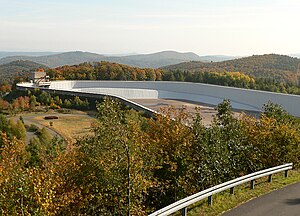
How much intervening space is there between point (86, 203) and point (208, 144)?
4.73 meters

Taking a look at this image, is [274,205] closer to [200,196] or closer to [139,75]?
[200,196]

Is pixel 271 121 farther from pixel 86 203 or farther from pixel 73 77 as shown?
pixel 73 77

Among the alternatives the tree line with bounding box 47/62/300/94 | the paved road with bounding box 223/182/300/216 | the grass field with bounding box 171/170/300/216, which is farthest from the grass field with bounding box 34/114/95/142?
the paved road with bounding box 223/182/300/216

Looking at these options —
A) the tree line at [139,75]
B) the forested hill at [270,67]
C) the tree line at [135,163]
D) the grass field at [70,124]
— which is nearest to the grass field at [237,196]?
the tree line at [135,163]

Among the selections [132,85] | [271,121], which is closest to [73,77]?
[132,85]

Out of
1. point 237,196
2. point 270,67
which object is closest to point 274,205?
point 237,196

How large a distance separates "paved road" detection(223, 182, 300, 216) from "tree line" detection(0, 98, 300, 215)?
209 centimetres

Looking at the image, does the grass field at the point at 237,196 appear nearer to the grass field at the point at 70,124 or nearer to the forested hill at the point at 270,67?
the grass field at the point at 70,124

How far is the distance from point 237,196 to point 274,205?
1.02 m

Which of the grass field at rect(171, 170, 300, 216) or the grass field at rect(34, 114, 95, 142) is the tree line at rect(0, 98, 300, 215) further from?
the grass field at rect(34, 114, 95, 142)

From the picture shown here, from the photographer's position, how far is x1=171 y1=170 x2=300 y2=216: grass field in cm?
911

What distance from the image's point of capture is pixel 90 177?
9.81 meters

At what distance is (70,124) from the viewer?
172 ft

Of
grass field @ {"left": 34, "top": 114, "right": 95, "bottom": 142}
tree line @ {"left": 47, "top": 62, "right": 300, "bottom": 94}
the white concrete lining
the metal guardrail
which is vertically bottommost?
grass field @ {"left": 34, "top": 114, "right": 95, "bottom": 142}
